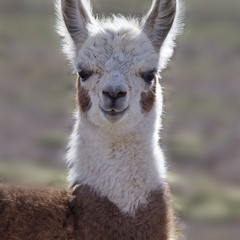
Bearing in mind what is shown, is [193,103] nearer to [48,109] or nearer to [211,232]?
[48,109]

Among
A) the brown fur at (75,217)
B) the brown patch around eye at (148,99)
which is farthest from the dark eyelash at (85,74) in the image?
the brown fur at (75,217)

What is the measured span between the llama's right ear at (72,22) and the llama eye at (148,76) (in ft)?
1.89

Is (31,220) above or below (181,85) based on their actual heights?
below

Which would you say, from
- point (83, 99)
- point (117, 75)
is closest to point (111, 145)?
point (83, 99)

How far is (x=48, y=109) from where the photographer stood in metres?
33.1

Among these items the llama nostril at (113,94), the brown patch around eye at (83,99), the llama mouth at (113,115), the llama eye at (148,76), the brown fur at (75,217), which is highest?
the llama eye at (148,76)

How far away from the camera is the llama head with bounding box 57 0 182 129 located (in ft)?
26.5

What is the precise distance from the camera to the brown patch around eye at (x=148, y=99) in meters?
8.24

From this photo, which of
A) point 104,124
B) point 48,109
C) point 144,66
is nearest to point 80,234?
point 104,124

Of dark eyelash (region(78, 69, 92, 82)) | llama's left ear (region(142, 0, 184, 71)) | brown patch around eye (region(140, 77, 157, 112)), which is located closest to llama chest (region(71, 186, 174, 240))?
brown patch around eye (region(140, 77, 157, 112))

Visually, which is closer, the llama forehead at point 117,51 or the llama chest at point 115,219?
the llama chest at point 115,219

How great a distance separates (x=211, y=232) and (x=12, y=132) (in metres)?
9.22

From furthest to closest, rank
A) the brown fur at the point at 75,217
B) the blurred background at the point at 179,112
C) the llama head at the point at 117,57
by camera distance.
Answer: the blurred background at the point at 179,112
the llama head at the point at 117,57
the brown fur at the point at 75,217

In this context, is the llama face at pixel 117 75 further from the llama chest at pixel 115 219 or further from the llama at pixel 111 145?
the llama chest at pixel 115 219
